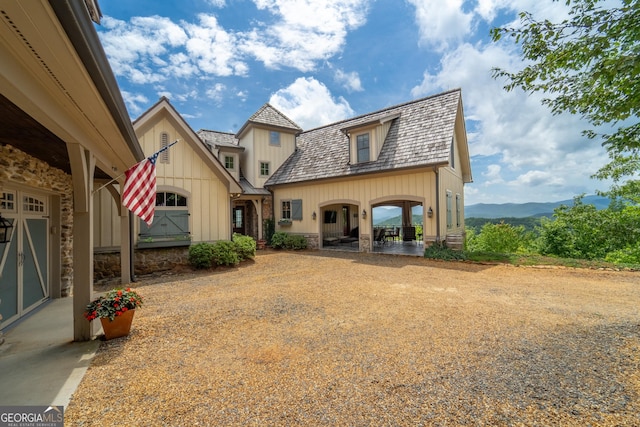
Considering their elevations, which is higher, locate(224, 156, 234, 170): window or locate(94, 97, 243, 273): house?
locate(224, 156, 234, 170): window

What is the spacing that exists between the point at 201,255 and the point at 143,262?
181 centimetres

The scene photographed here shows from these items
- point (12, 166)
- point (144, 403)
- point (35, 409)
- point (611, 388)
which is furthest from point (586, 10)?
point (12, 166)

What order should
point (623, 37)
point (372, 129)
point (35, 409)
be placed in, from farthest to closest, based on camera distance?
point (372, 129) → point (623, 37) → point (35, 409)

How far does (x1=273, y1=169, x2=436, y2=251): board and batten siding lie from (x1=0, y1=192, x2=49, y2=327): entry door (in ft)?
34.1

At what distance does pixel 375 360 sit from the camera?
3.25 metres

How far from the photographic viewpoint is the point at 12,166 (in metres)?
4.20

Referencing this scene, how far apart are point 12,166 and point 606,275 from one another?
1347cm

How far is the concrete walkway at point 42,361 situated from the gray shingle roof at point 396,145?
34.9ft

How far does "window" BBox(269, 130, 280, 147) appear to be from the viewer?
664 inches

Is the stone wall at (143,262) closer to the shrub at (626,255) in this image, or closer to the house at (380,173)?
the house at (380,173)

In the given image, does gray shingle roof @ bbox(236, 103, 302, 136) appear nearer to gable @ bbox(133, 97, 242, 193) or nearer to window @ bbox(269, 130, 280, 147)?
window @ bbox(269, 130, 280, 147)

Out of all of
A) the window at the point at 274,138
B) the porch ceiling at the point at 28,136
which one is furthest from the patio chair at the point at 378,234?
the porch ceiling at the point at 28,136

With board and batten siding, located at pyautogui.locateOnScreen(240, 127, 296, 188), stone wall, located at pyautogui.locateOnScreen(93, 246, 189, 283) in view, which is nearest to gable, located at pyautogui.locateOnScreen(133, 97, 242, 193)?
stone wall, located at pyautogui.locateOnScreen(93, 246, 189, 283)

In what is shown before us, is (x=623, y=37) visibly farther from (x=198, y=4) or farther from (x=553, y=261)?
(x=198, y=4)
